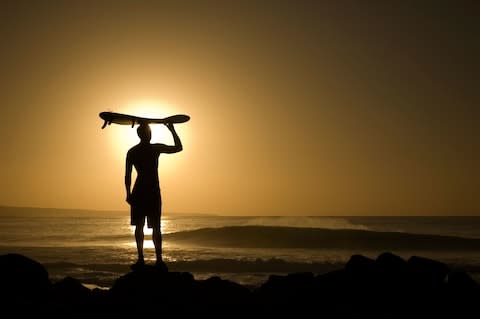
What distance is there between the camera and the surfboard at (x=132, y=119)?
954 cm

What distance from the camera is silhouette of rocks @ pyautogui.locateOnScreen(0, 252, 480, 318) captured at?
873cm

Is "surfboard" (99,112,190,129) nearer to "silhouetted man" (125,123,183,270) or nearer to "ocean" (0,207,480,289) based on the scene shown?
"silhouetted man" (125,123,183,270)

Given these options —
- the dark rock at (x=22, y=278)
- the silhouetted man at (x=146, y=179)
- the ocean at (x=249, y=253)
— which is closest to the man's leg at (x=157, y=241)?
the silhouetted man at (x=146, y=179)

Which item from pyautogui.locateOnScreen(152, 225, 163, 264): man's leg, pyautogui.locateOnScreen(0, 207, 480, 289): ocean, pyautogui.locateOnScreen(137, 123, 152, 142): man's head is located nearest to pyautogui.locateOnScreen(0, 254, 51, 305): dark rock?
pyautogui.locateOnScreen(152, 225, 163, 264): man's leg

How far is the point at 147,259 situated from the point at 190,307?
2145cm

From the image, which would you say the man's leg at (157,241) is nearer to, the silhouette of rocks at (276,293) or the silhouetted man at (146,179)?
the silhouetted man at (146,179)

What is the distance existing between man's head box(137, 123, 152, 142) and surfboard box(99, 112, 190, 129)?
0.09 metres

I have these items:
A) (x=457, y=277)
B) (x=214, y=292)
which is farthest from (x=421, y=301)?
(x=214, y=292)

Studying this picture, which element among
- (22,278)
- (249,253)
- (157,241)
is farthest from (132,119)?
(249,253)

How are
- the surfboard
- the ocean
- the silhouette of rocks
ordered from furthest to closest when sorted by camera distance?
the ocean
the surfboard
the silhouette of rocks

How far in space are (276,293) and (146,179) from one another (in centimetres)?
333

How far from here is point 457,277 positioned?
33.4 feet

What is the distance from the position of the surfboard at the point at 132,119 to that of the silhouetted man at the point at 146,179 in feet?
0.37

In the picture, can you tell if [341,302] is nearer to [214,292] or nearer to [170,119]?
[214,292]
